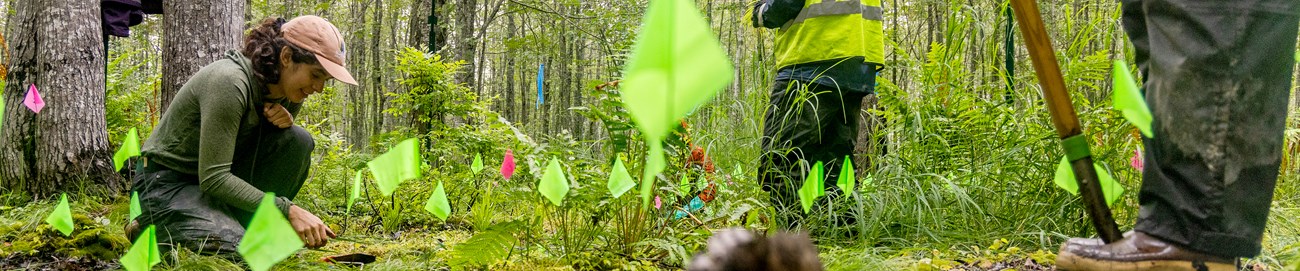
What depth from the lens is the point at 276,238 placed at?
3.20 feet

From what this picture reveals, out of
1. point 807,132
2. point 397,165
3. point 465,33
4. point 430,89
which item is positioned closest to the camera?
point 397,165

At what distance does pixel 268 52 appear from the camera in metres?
2.30

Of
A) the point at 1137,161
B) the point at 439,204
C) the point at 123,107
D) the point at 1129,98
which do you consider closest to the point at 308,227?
the point at 439,204

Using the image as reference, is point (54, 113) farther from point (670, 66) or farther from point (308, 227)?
point (670, 66)

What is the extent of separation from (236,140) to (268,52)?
1.20ft

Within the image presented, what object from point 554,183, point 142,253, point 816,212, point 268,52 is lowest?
point 816,212

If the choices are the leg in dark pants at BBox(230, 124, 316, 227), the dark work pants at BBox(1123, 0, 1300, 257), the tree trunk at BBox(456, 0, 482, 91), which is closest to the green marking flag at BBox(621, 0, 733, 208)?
the dark work pants at BBox(1123, 0, 1300, 257)

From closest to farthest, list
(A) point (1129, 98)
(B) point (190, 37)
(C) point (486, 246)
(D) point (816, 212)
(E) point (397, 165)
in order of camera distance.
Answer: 1. (A) point (1129, 98)
2. (E) point (397, 165)
3. (C) point (486, 246)
4. (D) point (816, 212)
5. (B) point (190, 37)

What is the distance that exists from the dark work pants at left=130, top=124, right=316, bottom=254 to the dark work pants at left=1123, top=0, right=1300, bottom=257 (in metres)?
2.42

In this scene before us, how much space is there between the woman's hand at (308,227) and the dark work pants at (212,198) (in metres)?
0.30

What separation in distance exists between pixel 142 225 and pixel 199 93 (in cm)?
→ 55

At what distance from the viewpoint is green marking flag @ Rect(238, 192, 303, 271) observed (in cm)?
96

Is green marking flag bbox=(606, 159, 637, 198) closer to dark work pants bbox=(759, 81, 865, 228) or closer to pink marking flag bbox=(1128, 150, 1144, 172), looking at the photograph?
dark work pants bbox=(759, 81, 865, 228)

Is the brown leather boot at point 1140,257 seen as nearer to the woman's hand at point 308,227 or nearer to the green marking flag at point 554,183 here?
the green marking flag at point 554,183
